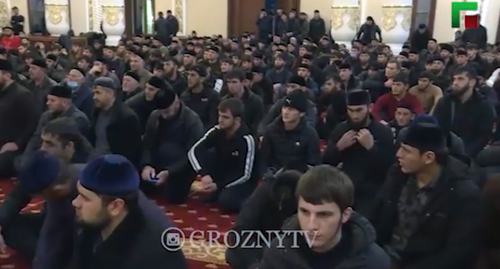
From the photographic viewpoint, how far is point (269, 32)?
14.7 m

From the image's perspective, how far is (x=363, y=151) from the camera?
388 centimetres

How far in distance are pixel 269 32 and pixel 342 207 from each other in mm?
13171

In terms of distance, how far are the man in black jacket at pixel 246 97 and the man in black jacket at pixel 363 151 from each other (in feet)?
6.04

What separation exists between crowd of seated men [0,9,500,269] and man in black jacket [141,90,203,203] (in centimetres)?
1

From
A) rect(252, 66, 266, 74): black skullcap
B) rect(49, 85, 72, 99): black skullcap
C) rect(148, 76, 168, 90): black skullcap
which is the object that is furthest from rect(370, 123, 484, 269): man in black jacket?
rect(252, 66, 266, 74): black skullcap

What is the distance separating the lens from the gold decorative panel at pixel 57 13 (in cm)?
1584

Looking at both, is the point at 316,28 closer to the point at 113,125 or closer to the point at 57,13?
the point at 57,13

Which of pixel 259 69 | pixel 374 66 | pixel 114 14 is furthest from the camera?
pixel 114 14

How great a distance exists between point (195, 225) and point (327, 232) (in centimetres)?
252

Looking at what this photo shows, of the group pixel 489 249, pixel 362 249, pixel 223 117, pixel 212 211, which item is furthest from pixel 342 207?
pixel 212 211

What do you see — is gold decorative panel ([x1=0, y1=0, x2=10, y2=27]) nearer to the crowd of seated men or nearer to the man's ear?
the crowd of seated men

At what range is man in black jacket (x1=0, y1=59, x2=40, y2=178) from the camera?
16.5 ft

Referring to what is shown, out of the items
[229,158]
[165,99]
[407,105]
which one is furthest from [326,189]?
[407,105]

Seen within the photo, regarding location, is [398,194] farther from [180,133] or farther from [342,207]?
[180,133]
